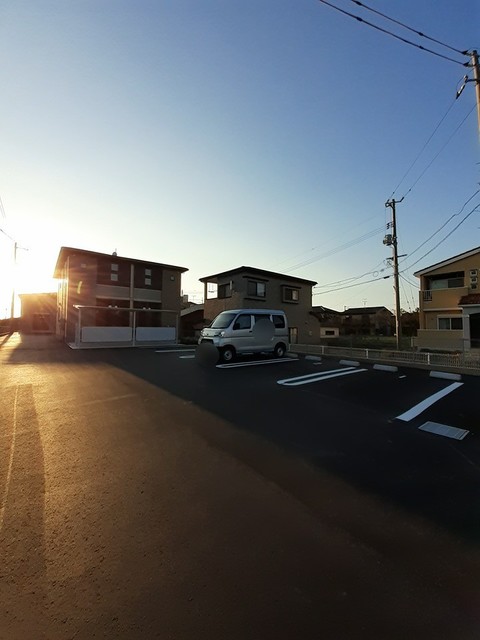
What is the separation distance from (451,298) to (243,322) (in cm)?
1560

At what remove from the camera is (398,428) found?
466cm

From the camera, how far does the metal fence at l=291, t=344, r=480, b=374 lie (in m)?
9.48

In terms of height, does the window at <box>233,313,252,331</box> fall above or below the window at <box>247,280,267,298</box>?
below

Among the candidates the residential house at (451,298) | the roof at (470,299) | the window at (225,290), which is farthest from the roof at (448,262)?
the window at (225,290)

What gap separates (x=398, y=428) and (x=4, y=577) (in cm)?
460

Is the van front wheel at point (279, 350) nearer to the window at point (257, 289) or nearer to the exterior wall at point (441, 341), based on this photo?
the exterior wall at point (441, 341)

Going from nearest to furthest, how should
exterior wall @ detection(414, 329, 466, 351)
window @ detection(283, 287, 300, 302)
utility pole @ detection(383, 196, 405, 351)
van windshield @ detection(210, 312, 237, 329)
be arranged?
1. van windshield @ detection(210, 312, 237, 329)
2. exterior wall @ detection(414, 329, 466, 351)
3. utility pole @ detection(383, 196, 405, 351)
4. window @ detection(283, 287, 300, 302)

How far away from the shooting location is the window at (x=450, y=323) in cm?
1995

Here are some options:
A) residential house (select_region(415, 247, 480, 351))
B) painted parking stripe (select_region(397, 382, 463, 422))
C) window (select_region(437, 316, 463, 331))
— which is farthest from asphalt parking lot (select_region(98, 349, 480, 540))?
window (select_region(437, 316, 463, 331))

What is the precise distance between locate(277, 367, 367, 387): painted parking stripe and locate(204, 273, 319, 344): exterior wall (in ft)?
39.9

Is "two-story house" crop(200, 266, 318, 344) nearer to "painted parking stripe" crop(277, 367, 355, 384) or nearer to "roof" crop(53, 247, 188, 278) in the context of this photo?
"roof" crop(53, 247, 188, 278)

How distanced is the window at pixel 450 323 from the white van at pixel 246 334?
1315 cm

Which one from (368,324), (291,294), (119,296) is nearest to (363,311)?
(368,324)

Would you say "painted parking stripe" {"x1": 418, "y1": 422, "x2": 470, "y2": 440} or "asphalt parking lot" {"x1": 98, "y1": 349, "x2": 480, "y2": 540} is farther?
"painted parking stripe" {"x1": 418, "y1": 422, "x2": 470, "y2": 440}
